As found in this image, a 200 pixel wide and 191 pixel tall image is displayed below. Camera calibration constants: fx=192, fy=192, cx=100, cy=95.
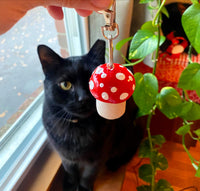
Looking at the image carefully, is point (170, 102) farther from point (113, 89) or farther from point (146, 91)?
point (113, 89)

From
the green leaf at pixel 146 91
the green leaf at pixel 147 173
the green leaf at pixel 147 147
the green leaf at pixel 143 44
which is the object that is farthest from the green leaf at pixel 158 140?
the green leaf at pixel 143 44

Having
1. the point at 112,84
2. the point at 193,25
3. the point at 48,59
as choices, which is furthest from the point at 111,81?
the point at 48,59

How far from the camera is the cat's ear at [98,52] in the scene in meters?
0.56

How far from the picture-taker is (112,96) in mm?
310

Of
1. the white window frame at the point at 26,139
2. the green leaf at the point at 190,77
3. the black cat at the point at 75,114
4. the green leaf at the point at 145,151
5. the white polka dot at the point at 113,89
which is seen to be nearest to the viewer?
the white polka dot at the point at 113,89

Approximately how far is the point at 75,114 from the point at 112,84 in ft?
0.98

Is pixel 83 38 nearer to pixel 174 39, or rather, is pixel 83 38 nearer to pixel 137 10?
pixel 137 10

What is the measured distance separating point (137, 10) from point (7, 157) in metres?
0.80

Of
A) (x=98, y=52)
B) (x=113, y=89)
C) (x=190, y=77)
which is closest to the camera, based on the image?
(x=113, y=89)

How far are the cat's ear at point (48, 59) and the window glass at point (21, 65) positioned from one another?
21 cm

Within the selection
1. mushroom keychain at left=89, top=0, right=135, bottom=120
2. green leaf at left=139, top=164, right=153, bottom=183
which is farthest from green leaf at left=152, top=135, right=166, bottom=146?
mushroom keychain at left=89, top=0, right=135, bottom=120

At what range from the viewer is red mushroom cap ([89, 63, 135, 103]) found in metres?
0.31

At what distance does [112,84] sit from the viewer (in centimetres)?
31

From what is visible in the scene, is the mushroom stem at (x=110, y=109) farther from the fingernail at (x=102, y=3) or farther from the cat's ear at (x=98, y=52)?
the cat's ear at (x=98, y=52)
